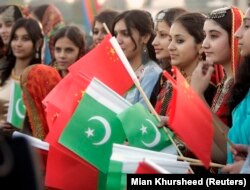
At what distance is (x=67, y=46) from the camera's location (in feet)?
23.2

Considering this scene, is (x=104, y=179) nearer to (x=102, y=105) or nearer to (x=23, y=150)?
(x=102, y=105)

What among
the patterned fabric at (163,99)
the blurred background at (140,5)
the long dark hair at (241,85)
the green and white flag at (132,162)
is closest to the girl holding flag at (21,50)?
the patterned fabric at (163,99)

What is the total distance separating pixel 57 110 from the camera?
15.8 feet

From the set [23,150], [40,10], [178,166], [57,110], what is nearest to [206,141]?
[178,166]

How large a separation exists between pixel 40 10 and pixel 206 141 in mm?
6116

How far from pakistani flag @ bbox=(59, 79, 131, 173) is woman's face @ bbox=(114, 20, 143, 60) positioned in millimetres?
1330

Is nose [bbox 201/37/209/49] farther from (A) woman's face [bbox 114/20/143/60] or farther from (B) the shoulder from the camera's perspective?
(A) woman's face [bbox 114/20/143/60]

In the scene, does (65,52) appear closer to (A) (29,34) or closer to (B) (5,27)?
(A) (29,34)

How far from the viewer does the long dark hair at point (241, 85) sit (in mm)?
4391

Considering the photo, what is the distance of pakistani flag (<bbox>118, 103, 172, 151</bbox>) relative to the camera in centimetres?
429

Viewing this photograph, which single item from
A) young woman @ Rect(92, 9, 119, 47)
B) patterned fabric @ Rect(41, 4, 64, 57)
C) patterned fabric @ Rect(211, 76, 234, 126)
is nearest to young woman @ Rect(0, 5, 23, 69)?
patterned fabric @ Rect(41, 4, 64, 57)

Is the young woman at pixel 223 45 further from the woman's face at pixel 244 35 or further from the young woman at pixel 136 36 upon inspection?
the young woman at pixel 136 36

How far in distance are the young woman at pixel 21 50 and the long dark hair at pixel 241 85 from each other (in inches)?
94.8

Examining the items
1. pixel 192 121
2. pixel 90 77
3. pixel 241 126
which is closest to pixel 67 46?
pixel 90 77
